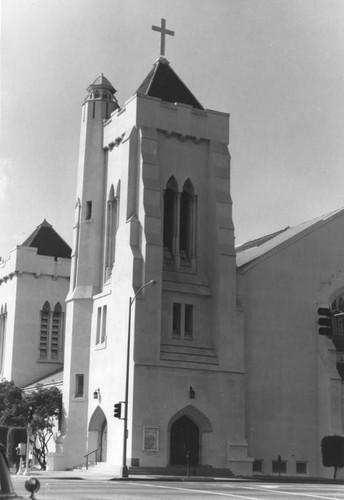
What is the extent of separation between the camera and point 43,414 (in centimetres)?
4866

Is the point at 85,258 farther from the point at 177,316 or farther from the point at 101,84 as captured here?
the point at 101,84

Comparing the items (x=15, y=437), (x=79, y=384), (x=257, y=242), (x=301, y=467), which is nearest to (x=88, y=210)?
(x=79, y=384)

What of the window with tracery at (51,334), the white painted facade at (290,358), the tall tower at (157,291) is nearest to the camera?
the tall tower at (157,291)

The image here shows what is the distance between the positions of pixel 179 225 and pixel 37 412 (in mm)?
13818

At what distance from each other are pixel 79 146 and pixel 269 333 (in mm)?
16665

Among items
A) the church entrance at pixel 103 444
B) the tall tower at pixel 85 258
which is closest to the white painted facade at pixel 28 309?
the tall tower at pixel 85 258

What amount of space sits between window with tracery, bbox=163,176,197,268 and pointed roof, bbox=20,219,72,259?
19.3 metres

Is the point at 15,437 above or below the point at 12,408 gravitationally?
below

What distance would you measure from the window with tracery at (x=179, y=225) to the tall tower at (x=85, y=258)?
4.63m

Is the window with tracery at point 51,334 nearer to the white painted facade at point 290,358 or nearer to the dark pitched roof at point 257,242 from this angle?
the dark pitched roof at point 257,242

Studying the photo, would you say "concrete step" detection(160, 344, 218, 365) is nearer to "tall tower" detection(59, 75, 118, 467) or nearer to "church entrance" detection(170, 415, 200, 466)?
"church entrance" detection(170, 415, 200, 466)

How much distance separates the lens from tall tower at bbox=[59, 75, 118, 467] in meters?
46.7

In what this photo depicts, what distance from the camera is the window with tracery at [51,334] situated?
60.9 meters

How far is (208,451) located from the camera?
43688 mm
